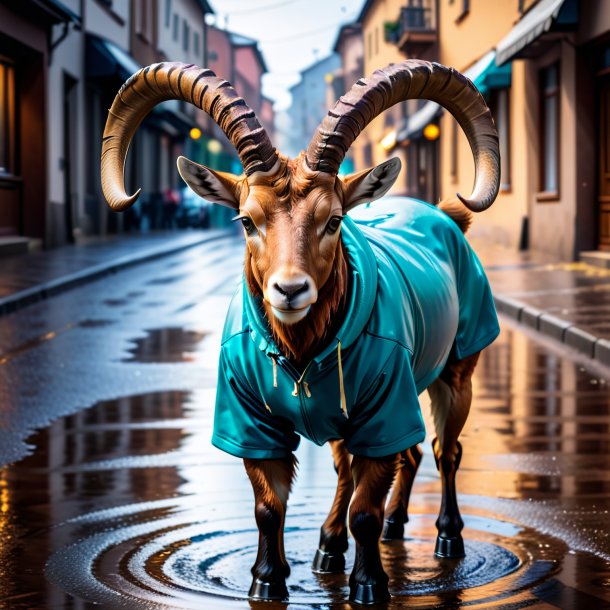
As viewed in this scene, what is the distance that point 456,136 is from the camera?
36.7m

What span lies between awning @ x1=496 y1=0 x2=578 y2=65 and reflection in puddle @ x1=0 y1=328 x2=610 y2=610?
510 inches

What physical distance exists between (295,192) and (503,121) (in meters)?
25.7

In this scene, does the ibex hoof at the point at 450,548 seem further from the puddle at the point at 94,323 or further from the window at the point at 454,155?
the window at the point at 454,155

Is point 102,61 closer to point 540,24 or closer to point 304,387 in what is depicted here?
point 540,24

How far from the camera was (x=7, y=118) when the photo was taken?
1030 inches

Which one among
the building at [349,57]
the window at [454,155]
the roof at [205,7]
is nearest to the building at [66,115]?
the window at [454,155]

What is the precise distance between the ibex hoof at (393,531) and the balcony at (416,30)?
A: 121 feet

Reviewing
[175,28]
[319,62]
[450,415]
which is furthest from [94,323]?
[319,62]

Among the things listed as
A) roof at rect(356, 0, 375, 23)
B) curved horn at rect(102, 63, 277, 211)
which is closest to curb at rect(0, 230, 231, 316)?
curved horn at rect(102, 63, 277, 211)

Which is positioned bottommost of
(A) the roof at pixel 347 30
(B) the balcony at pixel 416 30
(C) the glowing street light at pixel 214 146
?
(C) the glowing street light at pixel 214 146

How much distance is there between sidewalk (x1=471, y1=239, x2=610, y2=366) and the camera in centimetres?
1208

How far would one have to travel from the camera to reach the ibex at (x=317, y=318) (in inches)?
172

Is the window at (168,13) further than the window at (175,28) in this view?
No

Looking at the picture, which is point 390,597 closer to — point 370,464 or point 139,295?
point 370,464
